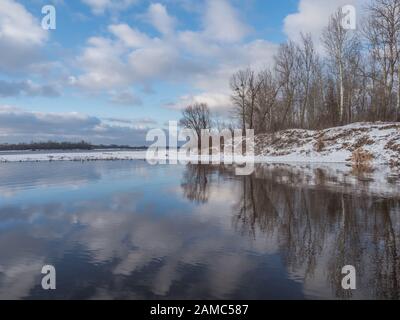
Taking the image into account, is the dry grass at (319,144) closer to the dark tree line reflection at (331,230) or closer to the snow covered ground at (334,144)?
the snow covered ground at (334,144)

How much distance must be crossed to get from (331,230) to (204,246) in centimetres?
322

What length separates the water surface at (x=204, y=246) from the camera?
5426 millimetres

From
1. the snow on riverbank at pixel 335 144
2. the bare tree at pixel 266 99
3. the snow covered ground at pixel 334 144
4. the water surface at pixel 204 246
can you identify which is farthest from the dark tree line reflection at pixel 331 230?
the bare tree at pixel 266 99

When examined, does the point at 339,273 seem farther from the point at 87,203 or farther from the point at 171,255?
the point at 87,203

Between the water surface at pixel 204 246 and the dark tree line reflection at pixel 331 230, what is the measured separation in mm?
29

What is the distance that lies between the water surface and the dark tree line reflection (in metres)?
0.03

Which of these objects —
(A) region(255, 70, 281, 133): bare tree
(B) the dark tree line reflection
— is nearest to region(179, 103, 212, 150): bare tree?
(A) region(255, 70, 281, 133): bare tree

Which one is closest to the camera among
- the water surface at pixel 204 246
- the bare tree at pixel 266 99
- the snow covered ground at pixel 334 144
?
the water surface at pixel 204 246

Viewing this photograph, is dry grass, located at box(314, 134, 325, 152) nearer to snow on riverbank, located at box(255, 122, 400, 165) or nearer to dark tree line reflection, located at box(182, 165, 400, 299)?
snow on riverbank, located at box(255, 122, 400, 165)

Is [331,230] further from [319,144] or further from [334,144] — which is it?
[319,144]

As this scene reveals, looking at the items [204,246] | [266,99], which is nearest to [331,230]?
[204,246]

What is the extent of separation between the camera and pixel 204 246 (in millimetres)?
7617
